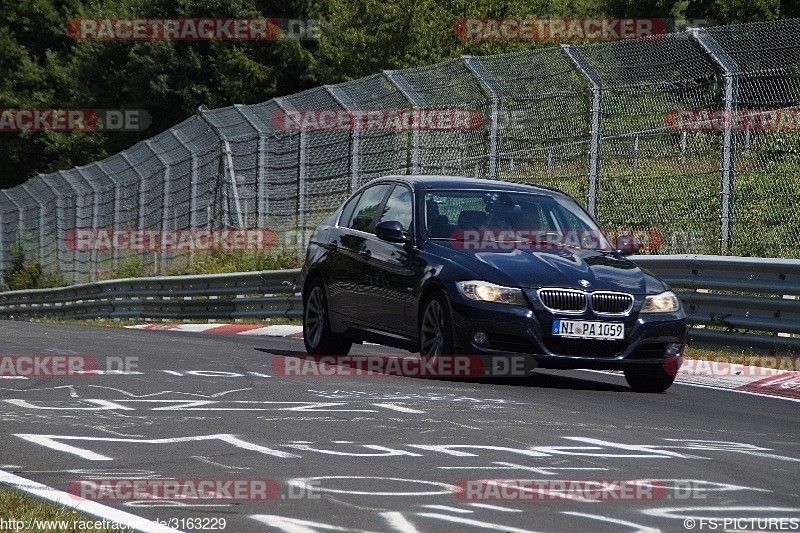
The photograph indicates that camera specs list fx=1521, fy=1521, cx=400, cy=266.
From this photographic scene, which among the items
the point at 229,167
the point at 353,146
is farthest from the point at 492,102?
the point at 229,167

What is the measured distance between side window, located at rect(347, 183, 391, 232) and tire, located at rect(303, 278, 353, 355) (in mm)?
672

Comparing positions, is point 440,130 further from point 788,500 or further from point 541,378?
point 788,500

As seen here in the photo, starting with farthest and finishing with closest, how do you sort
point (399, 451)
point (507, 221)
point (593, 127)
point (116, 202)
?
1. point (116, 202)
2. point (593, 127)
3. point (507, 221)
4. point (399, 451)

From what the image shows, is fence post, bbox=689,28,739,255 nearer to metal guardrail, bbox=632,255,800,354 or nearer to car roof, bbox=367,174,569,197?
metal guardrail, bbox=632,255,800,354

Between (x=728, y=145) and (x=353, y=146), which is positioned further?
(x=353, y=146)

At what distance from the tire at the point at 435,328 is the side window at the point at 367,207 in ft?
5.47

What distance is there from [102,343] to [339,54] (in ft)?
124

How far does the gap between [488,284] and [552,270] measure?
0.52m

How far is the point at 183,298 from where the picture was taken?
26.2 metres

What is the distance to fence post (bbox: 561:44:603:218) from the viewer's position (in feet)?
54.8

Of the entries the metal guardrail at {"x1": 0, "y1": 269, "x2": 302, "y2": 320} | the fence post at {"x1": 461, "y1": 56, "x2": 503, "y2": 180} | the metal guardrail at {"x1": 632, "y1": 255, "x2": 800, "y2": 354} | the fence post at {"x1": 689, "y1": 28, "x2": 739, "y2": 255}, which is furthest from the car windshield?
the metal guardrail at {"x1": 0, "y1": 269, "x2": 302, "y2": 320}

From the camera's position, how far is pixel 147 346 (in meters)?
14.9

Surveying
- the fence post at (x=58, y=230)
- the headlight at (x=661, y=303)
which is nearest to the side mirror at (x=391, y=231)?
the headlight at (x=661, y=303)

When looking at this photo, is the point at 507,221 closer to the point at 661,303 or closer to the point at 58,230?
the point at 661,303
